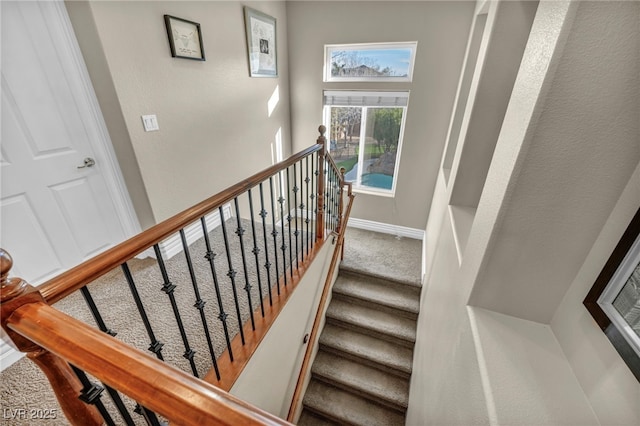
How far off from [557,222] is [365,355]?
2509 millimetres

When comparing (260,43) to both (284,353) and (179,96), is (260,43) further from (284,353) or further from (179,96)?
(284,353)

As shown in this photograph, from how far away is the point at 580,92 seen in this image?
1.98 feet

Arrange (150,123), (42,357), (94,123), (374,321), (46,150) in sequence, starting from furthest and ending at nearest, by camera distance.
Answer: (374,321)
(150,123)
(94,123)
(46,150)
(42,357)

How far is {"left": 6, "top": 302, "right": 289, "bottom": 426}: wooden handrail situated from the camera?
0.39 metres

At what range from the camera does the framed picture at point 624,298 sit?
0.55m

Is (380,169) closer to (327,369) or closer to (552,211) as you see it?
(327,369)

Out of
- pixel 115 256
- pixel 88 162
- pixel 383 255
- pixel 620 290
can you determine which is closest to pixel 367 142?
pixel 383 255

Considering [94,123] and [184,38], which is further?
[184,38]

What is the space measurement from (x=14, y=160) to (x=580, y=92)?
2.38 m

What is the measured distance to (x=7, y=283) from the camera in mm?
503

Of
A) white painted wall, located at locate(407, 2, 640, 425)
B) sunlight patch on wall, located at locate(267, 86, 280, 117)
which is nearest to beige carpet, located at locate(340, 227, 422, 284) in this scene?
sunlight patch on wall, located at locate(267, 86, 280, 117)

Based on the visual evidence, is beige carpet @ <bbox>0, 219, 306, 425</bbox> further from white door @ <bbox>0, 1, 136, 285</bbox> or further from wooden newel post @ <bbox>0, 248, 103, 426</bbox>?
wooden newel post @ <bbox>0, 248, 103, 426</bbox>

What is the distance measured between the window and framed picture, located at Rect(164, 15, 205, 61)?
5.98ft

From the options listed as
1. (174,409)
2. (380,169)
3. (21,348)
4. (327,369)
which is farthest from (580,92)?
(380,169)
